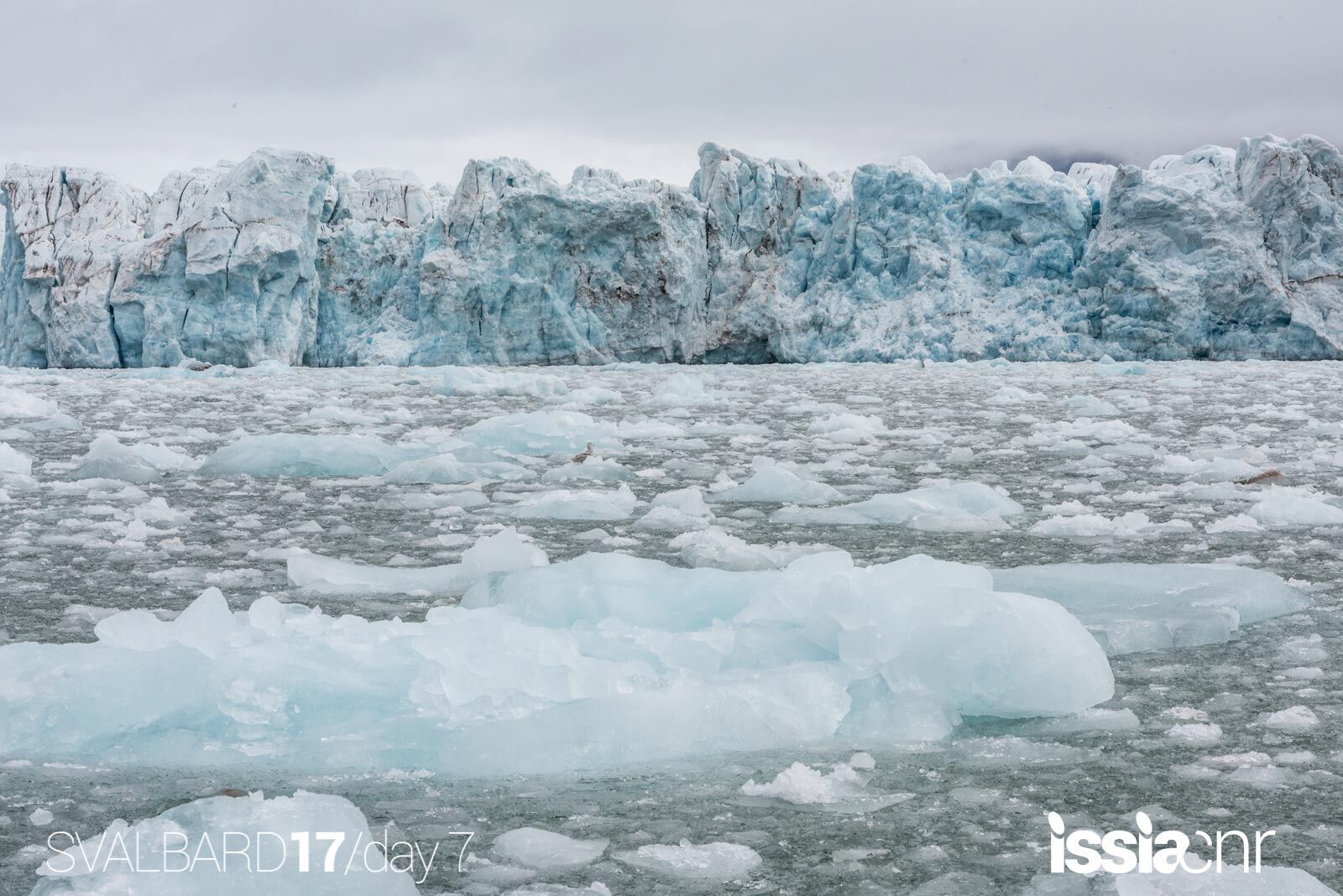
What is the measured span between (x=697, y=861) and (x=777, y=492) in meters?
2.98

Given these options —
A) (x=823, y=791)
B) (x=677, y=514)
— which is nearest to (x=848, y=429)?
(x=677, y=514)

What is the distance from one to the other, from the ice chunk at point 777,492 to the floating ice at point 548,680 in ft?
6.61

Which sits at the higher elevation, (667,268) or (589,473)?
(667,268)

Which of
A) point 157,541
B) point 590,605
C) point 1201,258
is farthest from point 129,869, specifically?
point 1201,258

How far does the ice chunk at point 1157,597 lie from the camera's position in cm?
223

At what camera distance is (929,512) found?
3688mm

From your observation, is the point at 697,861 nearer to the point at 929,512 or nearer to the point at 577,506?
the point at 929,512

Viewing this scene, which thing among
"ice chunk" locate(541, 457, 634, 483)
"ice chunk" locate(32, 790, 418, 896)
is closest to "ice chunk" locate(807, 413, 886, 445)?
"ice chunk" locate(541, 457, 634, 483)

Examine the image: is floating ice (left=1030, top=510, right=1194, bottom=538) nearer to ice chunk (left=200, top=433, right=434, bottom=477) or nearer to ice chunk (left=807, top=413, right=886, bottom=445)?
ice chunk (left=807, top=413, right=886, bottom=445)

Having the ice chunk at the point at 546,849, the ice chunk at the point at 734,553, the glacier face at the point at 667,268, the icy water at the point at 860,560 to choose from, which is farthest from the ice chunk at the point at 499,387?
the glacier face at the point at 667,268

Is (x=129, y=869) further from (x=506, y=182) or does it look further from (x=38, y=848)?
(x=506, y=182)

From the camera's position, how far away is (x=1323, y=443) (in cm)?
597

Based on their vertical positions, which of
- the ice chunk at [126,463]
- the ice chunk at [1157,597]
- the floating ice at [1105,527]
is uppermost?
the ice chunk at [126,463]

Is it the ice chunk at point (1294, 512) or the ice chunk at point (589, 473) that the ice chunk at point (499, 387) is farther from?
the ice chunk at point (1294, 512)
